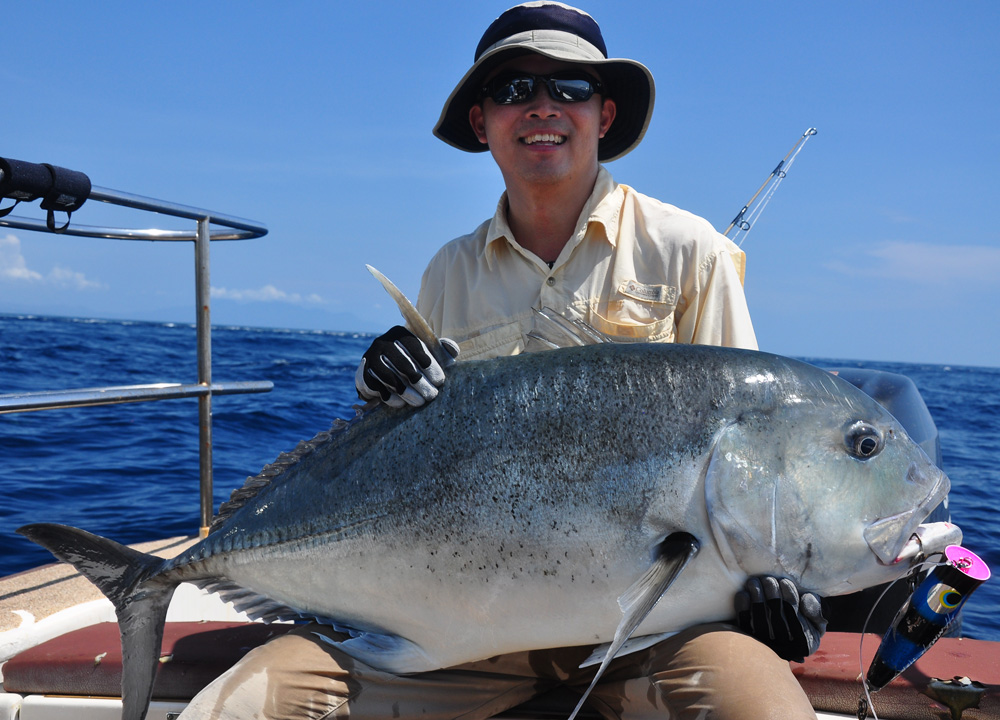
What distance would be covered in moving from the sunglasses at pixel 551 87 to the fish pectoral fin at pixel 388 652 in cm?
182

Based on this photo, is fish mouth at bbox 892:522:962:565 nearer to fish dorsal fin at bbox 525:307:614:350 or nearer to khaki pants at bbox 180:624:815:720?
khaki pants at bbox 180:624:815:720

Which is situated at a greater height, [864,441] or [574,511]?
[864,441]

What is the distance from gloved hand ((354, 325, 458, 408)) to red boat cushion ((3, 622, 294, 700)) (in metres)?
0.86

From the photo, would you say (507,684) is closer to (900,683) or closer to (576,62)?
(900,683)

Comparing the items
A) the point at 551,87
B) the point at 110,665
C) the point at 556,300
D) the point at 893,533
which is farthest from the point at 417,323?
the point at 110,665

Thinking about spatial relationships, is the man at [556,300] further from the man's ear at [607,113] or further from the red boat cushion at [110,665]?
the red boat cushion at [110,665]

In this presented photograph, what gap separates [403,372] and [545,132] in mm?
1161

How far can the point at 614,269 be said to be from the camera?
106 inches

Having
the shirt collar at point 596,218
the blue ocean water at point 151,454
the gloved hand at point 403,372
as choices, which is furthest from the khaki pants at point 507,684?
the blue ocean water at point 151,454

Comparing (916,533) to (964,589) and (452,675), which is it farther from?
(452,675)

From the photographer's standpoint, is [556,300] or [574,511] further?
[556,300]

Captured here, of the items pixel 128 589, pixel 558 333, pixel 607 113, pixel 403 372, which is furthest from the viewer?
pixel 607 113

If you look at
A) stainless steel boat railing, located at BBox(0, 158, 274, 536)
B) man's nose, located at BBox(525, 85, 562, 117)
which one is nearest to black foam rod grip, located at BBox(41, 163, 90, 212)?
stainless steel boat railing, located at BBox(0, 158, 274, 536)

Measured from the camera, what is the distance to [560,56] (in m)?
2.55
